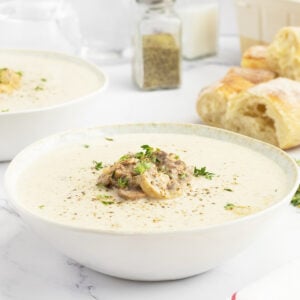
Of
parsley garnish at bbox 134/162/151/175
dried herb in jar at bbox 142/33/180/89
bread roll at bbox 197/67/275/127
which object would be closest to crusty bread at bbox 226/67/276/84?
bread roll at bbox 197/67/275/127

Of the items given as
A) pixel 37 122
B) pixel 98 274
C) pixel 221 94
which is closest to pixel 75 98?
pixel 37 122

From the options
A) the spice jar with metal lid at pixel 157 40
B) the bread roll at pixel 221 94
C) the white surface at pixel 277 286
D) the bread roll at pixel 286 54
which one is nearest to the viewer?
the white surface at pixel 277 286

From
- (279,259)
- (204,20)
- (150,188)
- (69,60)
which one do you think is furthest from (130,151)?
(204,20)

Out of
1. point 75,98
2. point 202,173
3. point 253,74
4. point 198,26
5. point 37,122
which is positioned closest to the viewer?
point 202,173

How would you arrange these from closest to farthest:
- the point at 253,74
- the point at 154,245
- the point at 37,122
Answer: the point at 154,245
the point at 37,122
the point at 253,74

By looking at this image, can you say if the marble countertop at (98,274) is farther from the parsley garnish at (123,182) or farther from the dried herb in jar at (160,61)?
the dried herb in jar at (160,61)

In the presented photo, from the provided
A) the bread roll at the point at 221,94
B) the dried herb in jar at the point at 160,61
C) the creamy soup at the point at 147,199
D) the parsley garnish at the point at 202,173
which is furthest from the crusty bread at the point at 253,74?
the parsley garnish at the point at 202,173

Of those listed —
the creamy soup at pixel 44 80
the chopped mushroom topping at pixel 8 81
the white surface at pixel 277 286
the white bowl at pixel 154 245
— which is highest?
the chopped mushroom topping at pixel 8 81

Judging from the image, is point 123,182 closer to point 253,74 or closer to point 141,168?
point 141,168
